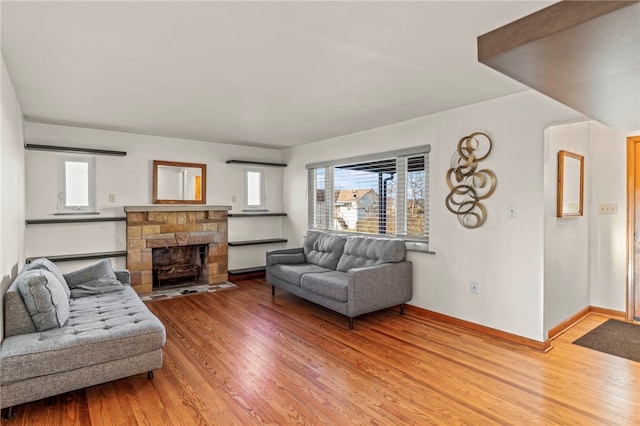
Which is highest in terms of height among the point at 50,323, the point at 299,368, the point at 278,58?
the point at 278,58

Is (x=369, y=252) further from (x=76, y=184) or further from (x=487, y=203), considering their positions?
(x=76, y=184)

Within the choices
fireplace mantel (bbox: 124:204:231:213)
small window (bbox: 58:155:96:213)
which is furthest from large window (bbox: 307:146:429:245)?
small window (bbox: 58:155:96:213)

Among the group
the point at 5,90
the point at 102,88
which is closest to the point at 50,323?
the point at 5,90

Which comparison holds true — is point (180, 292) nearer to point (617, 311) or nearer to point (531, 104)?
point (531, 104)

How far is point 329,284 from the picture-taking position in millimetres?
3877

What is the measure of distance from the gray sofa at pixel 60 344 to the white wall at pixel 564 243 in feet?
11.4

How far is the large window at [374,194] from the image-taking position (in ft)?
14.0

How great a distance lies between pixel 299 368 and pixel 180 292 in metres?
3.03

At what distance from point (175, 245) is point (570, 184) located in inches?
205

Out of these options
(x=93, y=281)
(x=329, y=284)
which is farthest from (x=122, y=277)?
(x=329, y=284)

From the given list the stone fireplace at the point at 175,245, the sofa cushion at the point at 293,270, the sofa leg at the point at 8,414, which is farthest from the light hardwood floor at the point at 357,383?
the stone fireplace at the point at 175,245

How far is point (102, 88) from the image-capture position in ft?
10.4

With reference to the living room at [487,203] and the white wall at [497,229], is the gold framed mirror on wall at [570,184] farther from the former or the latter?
the white wall at [497,229]

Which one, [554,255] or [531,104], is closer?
[531,104]
